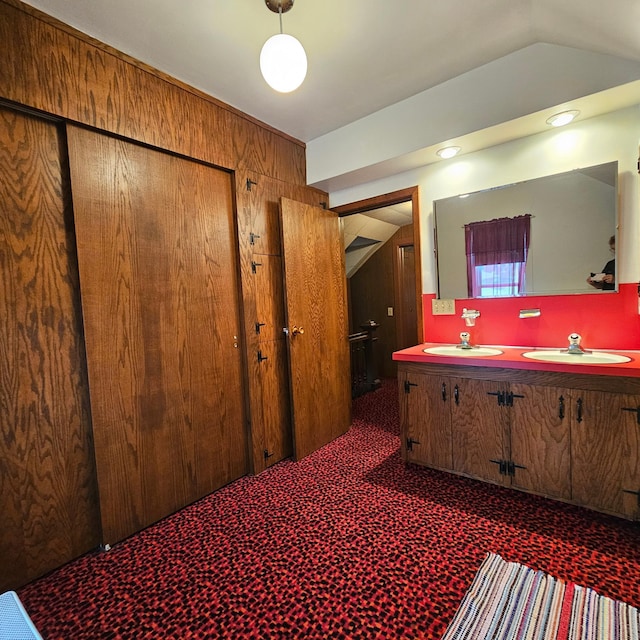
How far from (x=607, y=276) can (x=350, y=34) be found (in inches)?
77.8

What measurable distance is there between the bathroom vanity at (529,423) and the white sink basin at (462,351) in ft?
0.23

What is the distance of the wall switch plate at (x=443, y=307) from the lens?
2.60 metres

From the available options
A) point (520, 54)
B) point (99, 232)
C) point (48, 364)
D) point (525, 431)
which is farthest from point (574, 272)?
point (48, 364)

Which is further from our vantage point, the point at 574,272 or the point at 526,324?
the point at 526,324

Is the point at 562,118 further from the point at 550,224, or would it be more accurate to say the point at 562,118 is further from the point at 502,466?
the point at 502,466

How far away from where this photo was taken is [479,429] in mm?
2084

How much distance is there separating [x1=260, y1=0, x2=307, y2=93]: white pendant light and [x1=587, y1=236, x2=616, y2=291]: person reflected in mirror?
77.3 inches

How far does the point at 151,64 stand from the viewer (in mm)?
1891

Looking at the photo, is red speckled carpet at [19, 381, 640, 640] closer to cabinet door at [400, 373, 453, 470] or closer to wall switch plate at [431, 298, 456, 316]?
cabinet door at [400, 373, 453, 470]

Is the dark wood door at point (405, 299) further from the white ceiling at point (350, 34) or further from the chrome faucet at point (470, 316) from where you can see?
the white ceiling at point (350, 34)

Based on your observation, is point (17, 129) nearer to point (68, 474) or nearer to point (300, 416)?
point (68, 474)

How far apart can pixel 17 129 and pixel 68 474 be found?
1.64 m

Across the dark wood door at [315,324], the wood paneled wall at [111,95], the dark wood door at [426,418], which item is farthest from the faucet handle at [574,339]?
the wood paneled wall at [111,95]

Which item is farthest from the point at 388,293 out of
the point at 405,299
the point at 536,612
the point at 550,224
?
the point at 536,612
